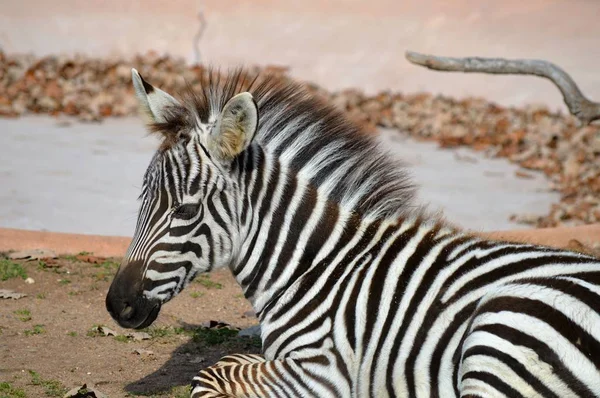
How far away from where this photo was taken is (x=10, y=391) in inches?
209

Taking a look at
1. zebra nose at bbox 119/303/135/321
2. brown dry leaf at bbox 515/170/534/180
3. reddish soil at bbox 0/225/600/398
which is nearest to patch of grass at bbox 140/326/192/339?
reddish soil at bbox 0/225/600/398

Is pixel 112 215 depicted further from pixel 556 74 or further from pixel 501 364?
pixel 501 364

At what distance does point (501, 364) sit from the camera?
3861mm

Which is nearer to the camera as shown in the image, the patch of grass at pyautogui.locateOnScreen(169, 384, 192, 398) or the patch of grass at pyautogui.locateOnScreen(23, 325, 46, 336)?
the patch of grass at pyautogui.locateOnScreen(169, 384, 192, 398)

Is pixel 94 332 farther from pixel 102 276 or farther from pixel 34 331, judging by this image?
pixel 102 276

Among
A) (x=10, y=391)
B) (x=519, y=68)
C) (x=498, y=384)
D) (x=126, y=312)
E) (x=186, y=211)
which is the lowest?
(x=10, y=391)

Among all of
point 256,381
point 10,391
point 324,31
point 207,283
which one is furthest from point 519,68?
point 324,31

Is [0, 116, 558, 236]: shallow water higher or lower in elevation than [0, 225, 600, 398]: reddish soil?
higher

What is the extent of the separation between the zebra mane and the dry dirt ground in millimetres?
1731

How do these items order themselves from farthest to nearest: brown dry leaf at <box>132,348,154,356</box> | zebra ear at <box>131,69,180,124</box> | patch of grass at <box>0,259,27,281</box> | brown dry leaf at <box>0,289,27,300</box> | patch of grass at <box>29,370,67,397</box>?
patch of grass at <box>0,259,27,281</box>
brown dry leaf at <box>0,289,27,300</box>
brown dry leaf at <box>132,348,154,356</box>
patch of grass at <box>29,370,67,397</box>
zebra ear at <box>131,69,180,124</box>

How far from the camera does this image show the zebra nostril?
458cm

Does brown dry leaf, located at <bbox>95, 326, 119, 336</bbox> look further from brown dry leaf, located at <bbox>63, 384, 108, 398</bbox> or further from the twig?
the twig

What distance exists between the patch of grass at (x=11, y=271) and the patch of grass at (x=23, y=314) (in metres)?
0.87

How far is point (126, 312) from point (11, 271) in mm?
3604
